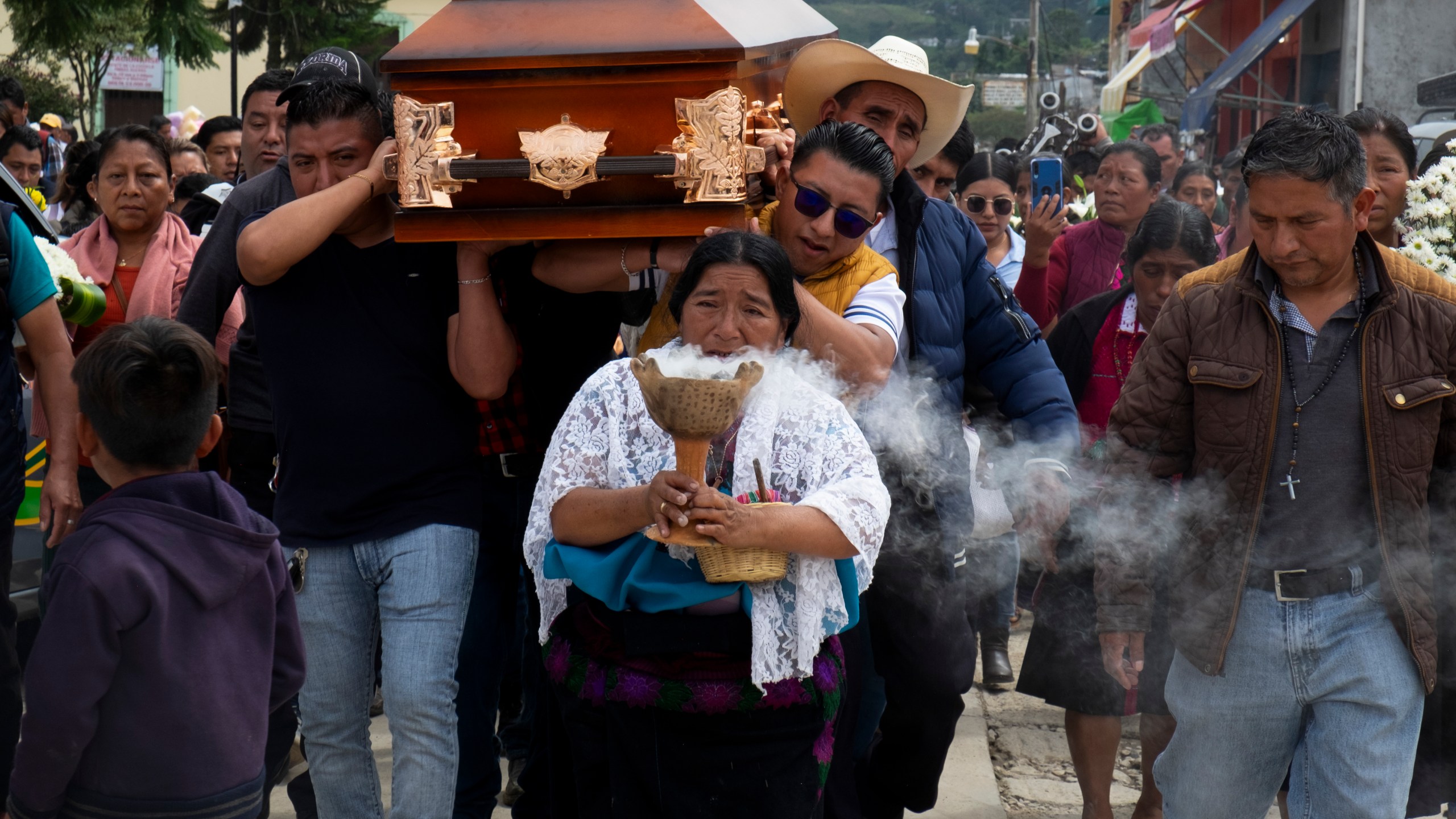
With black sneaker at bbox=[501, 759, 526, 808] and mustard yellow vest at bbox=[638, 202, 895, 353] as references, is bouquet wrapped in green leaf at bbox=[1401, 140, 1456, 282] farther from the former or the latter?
black sneaker at bbox=[501, 759, 526, 808]

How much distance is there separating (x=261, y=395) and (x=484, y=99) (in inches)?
61.1

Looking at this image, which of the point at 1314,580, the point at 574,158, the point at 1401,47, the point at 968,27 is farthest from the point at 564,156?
the point at 968,27

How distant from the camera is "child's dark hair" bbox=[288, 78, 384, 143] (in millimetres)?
3201

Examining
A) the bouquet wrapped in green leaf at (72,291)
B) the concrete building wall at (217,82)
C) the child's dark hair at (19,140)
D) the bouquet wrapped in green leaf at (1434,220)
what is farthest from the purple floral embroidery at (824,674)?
the concrete building wall at (217,82)

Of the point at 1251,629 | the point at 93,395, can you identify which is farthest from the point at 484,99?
the point at 1251,629

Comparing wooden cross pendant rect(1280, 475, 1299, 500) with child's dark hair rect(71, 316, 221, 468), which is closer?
A: child's dark hair rect(71, 316, 221, 468)

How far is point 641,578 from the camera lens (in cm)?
272

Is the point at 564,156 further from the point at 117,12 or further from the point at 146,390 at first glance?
the point at 117,12

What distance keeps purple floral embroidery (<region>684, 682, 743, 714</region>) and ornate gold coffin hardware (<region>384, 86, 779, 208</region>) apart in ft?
3.17

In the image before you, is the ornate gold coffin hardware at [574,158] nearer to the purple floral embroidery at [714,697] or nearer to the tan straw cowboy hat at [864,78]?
the tan straw cowboy hat at [864,78]

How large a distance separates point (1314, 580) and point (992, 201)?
342cm

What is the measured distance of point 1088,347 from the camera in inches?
171

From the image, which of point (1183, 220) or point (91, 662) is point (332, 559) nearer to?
point (91, 662)

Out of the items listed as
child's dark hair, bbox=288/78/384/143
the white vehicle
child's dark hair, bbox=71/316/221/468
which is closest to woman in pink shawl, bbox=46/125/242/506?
child's dark hair, bbox=288/78/384/143
